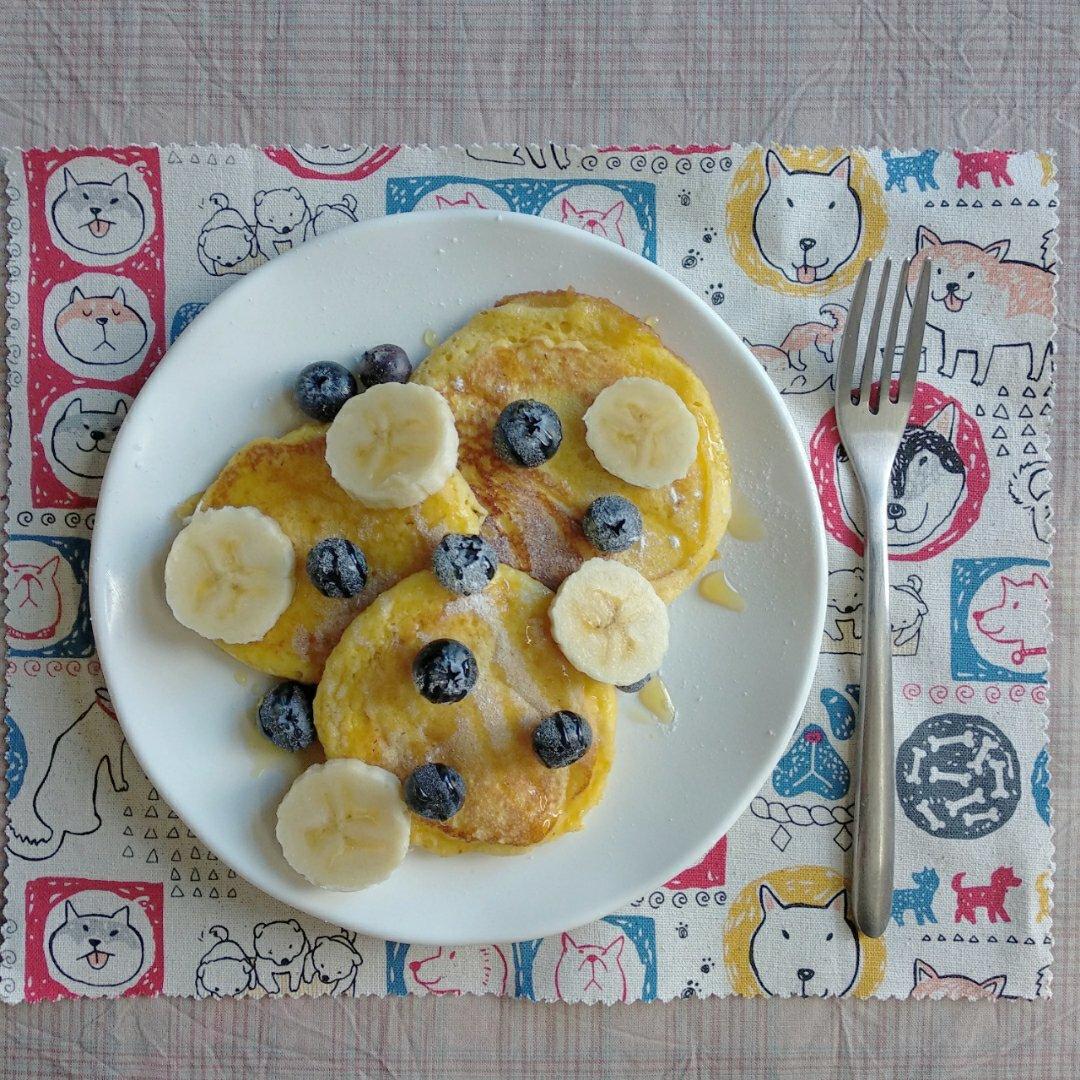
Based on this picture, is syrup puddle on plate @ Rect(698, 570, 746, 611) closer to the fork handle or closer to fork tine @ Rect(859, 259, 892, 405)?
the fork handle

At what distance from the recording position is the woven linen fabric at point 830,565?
2047mm

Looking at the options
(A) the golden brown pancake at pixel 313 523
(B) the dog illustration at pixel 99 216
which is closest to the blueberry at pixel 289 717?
(A) the golden brown pancake at pixel 313 523

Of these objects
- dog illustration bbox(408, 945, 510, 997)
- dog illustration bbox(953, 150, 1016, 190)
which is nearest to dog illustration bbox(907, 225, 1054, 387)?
dog illustration bbox(953, 150, 1016, 190)

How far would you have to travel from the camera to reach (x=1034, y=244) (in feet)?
6.89

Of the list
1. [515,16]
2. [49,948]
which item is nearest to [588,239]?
[515,16]

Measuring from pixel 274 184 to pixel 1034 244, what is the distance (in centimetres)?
151

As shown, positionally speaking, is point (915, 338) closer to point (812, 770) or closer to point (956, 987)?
point (812, 770)

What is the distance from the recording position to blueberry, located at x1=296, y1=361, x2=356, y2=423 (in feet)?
6.22

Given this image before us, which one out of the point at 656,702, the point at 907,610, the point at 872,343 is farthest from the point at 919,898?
the point at 872,343

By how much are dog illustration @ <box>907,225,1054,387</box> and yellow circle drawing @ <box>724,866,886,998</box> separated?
103 centimetres

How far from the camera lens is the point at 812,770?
2.07 metres

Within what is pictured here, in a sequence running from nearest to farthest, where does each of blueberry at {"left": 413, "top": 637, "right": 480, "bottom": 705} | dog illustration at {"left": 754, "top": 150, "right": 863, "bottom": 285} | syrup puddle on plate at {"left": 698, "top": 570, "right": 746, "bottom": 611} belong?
blueberry at {"left": 413, "top": 637, "right": 480, "bottom": 705}, syrup puddle on plate at {"left": 698, "top": 570, "right": 746, "bottom": 611}, dog illustration at {"left": 754, "top": 150, "right": 863, "bottom": 285}

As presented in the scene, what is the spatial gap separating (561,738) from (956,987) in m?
1.03

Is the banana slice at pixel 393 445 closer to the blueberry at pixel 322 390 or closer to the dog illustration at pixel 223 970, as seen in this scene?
the blueberry at pixel 322 390
